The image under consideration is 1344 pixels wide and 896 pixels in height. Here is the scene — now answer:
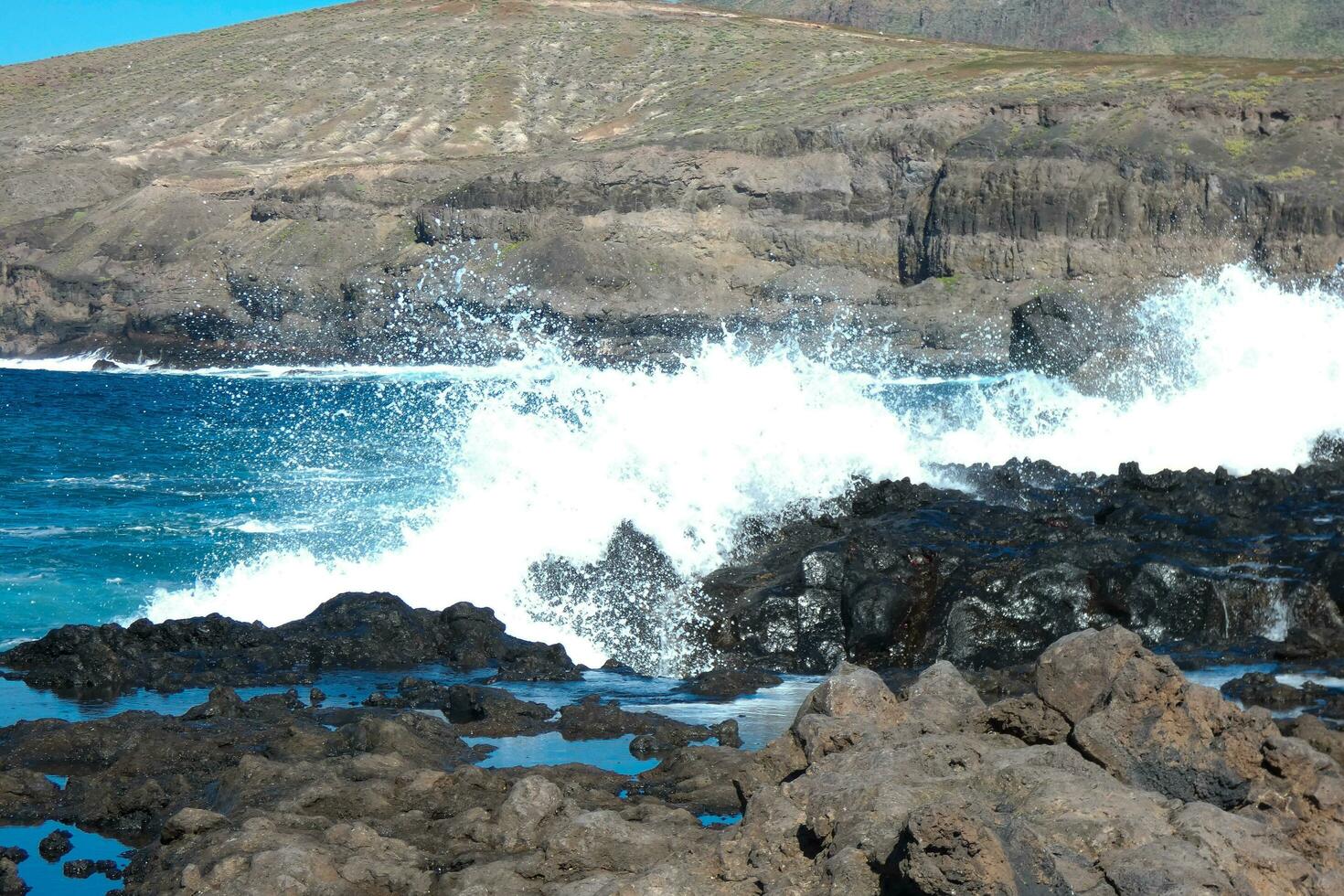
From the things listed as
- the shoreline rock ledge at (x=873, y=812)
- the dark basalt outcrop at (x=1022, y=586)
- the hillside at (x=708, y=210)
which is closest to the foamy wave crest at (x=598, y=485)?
the dark basalt outcrop at (x=1022, y=586)

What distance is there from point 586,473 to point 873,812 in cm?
963

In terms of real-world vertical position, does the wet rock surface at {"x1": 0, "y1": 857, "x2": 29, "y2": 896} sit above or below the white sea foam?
above

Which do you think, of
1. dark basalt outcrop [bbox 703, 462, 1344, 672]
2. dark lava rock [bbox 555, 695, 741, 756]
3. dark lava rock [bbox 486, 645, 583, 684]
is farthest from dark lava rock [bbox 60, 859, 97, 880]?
dark basalt outcrop [bbox 703, 462, 1344, 672]

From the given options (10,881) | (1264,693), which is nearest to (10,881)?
(10,881)

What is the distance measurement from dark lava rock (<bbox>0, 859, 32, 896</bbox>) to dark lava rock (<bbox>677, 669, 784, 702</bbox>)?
4343mm

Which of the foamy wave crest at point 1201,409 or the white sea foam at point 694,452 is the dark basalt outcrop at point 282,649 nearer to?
the white sea foam at point 694,452

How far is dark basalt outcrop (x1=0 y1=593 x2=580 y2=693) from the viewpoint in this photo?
956cm

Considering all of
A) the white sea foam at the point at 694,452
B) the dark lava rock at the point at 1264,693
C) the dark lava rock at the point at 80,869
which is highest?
the dark lava rock at the point at 80,869

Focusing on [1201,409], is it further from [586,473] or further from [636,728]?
[636,728]

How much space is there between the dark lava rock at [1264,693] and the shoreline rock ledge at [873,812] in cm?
266

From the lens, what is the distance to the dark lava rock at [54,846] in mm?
6047

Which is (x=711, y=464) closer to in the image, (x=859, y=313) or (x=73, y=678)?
(x=73, y=678)

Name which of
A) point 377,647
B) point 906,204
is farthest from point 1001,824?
point 906,204

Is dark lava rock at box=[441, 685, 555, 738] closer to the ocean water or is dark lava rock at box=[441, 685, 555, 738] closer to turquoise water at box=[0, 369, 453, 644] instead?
the ocean water
